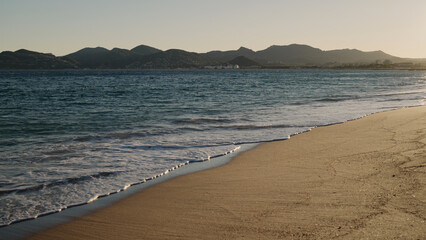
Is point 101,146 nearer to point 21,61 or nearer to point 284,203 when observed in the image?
point 284,203

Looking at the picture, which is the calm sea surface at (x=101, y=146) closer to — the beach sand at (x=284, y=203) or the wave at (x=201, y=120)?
the wave at (x=201, y=120)

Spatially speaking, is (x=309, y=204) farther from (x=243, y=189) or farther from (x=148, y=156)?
(x=148, y=156)

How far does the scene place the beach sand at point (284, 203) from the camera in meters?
4.51

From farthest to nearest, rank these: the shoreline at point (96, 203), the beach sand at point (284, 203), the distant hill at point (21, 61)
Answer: the distant hill at point (21, 61) < the shoreline at point (96, 203) < the beach sand at point (284, 203)

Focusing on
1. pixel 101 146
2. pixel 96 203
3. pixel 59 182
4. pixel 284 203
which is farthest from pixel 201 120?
pixel 284 203

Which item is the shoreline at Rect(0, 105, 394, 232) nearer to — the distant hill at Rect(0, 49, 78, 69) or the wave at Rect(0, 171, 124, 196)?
the wave at Rect(0, 171, 124, 196)

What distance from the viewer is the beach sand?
4508 millimetres

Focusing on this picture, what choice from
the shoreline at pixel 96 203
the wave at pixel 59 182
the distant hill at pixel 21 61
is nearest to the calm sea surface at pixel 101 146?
the wave at pixel 59 182

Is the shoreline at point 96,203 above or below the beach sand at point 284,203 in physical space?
below

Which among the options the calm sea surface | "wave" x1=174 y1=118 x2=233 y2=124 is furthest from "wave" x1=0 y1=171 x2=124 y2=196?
"wave" x1=174 y1=118 x2=233 y2=124

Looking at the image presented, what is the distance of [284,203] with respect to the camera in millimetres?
5438

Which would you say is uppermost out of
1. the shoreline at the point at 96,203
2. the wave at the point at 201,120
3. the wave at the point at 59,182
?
the wave at the point at 201,120

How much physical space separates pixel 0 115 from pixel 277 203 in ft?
57.9

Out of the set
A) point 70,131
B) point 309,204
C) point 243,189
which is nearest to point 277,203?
point 309,204
